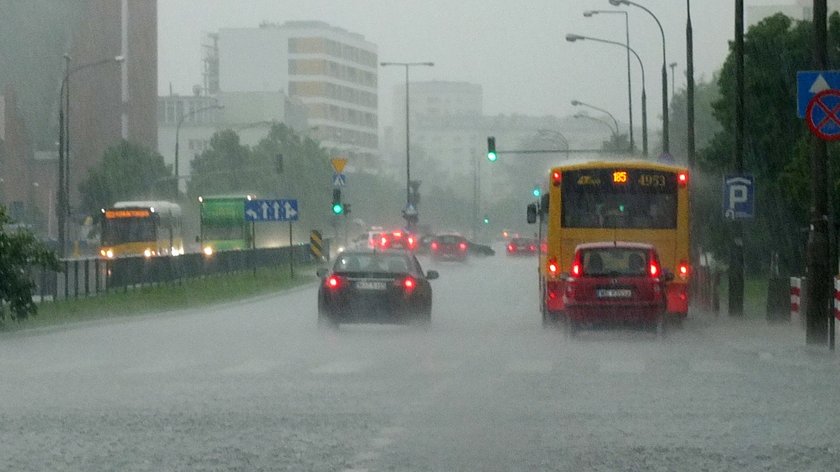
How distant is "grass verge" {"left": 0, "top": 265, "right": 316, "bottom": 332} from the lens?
36.0 m

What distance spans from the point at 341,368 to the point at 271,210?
4072 cm

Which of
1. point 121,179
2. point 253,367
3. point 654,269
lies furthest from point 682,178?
point 121,179

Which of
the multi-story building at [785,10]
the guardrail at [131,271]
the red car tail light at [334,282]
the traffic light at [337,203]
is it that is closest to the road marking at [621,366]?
the red car tail light at [334,282]

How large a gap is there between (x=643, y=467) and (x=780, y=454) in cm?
127

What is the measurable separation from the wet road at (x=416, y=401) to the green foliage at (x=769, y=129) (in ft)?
82.0

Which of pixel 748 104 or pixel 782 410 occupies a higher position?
pixel 748 104

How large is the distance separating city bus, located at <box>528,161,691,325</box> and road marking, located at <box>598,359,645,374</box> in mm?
8958

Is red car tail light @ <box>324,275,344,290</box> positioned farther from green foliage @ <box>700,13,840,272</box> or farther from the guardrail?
green foliage @ <box>700,13,840,272</box>

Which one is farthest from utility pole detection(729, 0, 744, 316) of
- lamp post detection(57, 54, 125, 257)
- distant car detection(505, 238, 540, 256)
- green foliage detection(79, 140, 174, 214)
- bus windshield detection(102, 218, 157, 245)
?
green foliage detection(79, 140, 174, 214)

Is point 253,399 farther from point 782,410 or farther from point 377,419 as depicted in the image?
point 782,410

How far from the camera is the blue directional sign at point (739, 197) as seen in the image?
35281mm

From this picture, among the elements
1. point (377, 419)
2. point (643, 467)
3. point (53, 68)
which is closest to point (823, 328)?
point (377, 419)

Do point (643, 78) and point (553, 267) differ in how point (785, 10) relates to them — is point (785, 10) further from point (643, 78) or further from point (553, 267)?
point (553, 267)

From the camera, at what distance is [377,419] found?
598 inches
